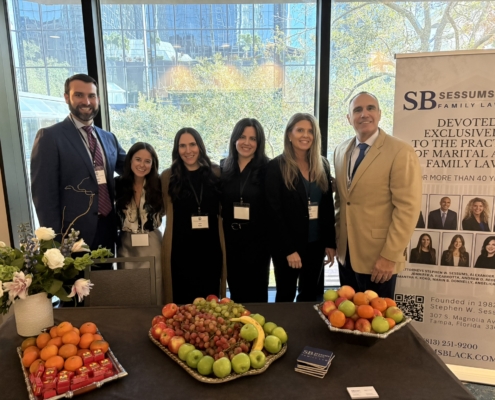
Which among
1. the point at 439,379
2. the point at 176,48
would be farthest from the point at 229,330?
the point at 176,48

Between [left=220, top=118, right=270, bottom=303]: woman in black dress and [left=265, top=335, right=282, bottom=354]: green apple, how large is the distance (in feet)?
4.13

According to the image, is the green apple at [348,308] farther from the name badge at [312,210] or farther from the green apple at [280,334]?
the name badge at [312,210]

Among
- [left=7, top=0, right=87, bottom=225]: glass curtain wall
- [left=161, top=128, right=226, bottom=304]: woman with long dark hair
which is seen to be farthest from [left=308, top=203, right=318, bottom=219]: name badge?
[left=7, top=0, right=87, bottom=225]: glass curtain wall

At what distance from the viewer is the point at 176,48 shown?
3125 mm

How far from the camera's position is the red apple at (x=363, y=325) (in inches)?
52.9

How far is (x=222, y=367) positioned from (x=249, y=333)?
0.15 meters

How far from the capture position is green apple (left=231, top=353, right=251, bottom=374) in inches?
46.9

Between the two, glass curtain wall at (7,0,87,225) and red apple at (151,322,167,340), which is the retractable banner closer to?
red apple at (151,322,167,340)

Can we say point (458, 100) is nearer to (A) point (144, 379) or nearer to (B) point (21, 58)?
(A) point (144, 379)

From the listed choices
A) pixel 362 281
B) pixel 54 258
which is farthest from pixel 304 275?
pixel 54 258

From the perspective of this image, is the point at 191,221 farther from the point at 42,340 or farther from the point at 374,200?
the point at 42,340

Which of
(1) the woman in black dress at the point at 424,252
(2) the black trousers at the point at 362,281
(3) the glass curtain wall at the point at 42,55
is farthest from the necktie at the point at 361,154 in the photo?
(3) the glass curtain wall at the point at 42,55

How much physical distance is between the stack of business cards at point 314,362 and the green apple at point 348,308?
0.51 ft

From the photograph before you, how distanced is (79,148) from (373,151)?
1859 millimetres
